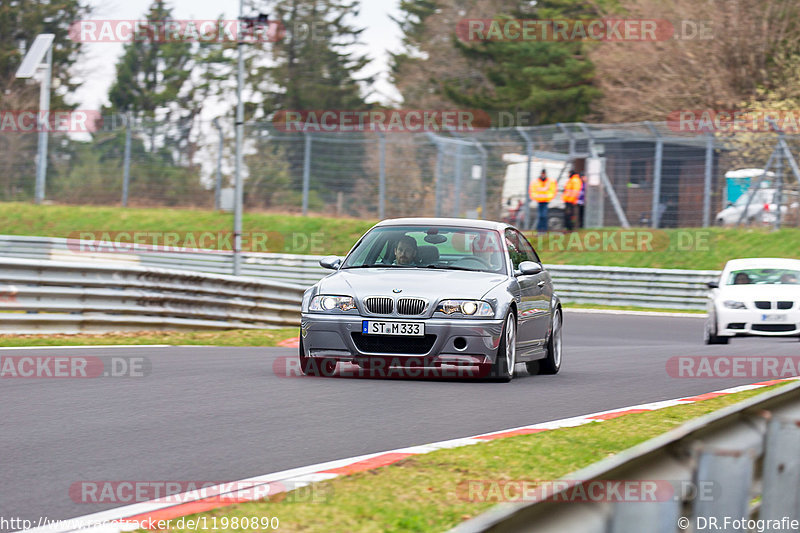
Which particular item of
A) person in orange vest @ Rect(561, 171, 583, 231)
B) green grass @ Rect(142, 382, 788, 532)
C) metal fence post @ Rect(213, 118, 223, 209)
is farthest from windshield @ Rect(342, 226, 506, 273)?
metal fence post @ Rect(213, 118, 223, 209)

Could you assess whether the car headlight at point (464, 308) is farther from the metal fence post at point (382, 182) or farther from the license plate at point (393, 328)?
the metal fence post at point (382, 182)

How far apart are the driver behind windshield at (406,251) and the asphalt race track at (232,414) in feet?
4.02

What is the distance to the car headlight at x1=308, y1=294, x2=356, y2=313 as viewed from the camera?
10.7 meters

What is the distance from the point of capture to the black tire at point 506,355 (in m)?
10.7

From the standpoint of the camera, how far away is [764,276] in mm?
19688

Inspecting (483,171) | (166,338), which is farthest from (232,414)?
(483,171)

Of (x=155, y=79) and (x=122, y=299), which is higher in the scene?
(x=155, y=79)

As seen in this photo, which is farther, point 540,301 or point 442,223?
point 540,301

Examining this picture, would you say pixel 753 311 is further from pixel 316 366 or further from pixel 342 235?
pixel 342 235

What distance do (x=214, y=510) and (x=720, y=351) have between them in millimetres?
12070

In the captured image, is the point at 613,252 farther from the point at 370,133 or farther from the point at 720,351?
the point at 720,351

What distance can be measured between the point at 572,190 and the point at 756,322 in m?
15.0

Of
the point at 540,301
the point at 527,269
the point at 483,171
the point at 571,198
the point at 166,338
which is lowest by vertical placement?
the point at 166,338

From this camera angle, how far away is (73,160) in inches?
1518
